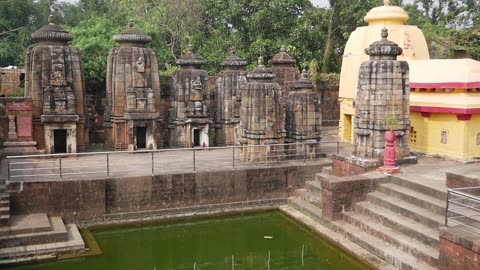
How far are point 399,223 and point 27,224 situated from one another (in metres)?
7.18

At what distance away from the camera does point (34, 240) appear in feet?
31.5

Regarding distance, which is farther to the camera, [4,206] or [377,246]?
[4,206]

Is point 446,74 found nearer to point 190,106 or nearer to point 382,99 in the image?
point 382,99

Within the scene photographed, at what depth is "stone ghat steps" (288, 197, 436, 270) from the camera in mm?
8414

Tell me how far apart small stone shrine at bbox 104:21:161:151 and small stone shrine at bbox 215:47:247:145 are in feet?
7.79

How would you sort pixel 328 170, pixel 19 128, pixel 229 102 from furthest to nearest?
1. pixel 229 102
2. pixel 19 128
3. pixel 328 170

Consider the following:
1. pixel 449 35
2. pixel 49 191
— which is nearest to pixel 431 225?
pixel 49 191

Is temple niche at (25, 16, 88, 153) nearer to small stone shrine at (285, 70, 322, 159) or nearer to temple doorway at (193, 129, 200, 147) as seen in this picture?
temple doorway at (193, 129, 200, 147)

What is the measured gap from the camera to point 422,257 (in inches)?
330

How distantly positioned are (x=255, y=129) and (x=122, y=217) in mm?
4079

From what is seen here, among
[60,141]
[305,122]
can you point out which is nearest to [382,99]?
[305,122]

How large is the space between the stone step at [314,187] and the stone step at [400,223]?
1.74 m

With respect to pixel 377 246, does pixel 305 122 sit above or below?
above

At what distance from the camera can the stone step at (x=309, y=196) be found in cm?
1209
